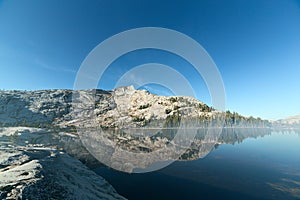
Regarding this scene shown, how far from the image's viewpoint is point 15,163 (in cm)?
1573

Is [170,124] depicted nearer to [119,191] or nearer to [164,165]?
[164,165]

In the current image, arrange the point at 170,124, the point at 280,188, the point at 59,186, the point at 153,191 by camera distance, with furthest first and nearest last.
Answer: the point at 170,124 < the point at 280,188 < the point at 153,191 < the point at 59,186

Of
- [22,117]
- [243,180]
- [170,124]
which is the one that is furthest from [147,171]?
[22,117]

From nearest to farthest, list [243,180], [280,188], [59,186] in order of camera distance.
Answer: [59,186], [280,188], [243,180]

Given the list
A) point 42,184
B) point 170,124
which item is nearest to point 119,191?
point 42,184

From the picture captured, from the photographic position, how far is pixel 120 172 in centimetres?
3078

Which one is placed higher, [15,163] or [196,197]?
[15,163]

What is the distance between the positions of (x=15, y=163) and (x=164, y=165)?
92.0 ft

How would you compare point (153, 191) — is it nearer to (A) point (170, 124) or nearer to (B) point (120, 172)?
(B) point (120, 172)

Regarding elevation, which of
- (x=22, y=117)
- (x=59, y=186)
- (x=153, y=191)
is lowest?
(x=153, y=191)

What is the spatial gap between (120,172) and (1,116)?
236 metres

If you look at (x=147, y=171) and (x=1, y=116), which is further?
(x=1, y=116)

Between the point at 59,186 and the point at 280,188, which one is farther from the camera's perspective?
the point at 280,188

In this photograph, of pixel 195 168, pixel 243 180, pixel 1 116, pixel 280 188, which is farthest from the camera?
pixel 1 116
